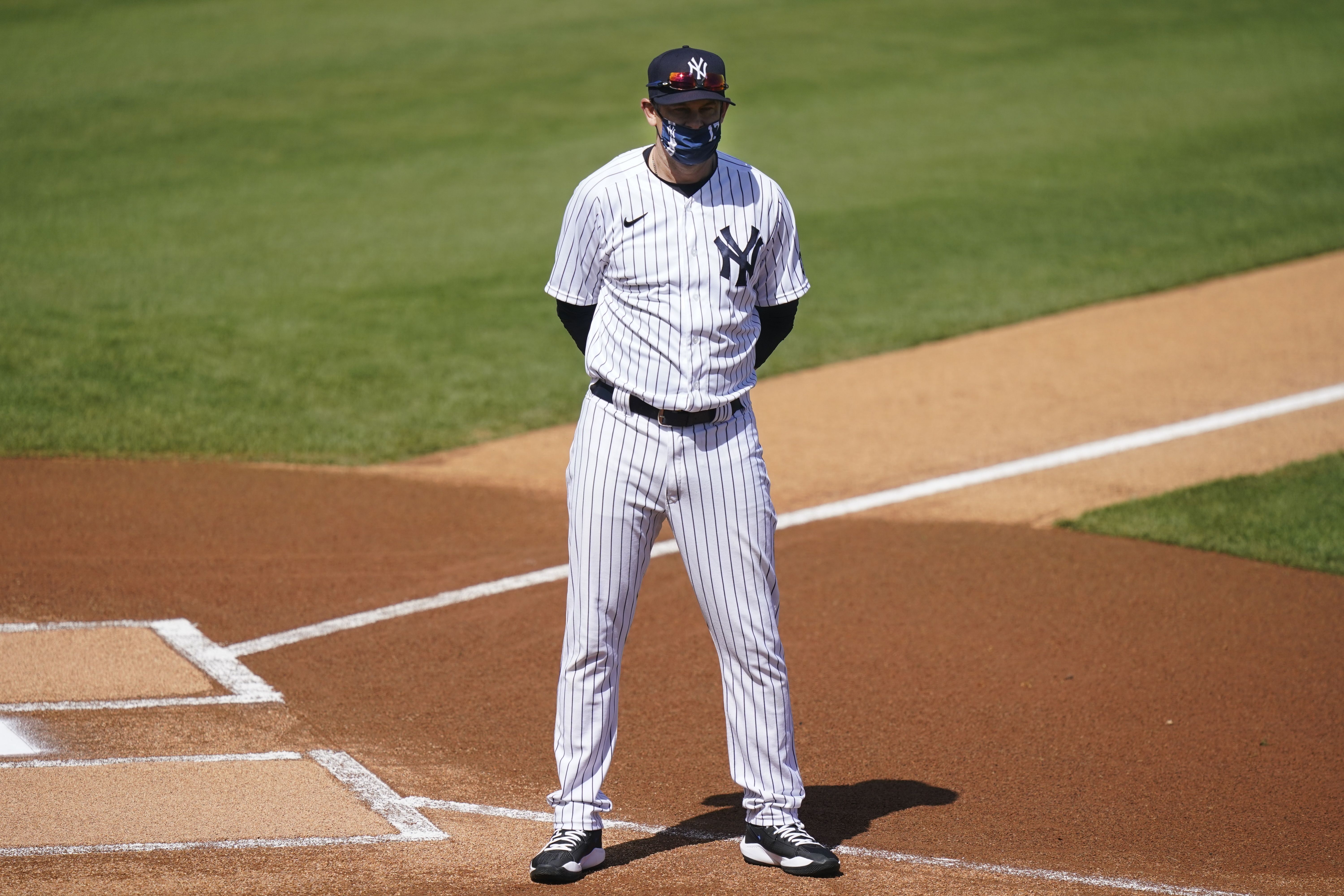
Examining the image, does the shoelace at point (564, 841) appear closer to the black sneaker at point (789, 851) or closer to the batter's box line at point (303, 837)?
the batter's box line at point (303, 837)

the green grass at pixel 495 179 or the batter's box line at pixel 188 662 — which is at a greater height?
the green grass at pixel 495 179

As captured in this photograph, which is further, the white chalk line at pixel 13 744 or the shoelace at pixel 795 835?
the white chalk line at pixel 13 744

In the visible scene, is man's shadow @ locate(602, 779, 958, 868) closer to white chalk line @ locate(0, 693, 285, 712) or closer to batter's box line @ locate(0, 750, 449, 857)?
batter's box line @ locate(0, 750, 449, 857)

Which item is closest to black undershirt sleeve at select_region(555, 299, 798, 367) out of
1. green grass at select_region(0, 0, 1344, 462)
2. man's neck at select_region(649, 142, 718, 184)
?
man's neck at select_region(649, 142, 718, 184)

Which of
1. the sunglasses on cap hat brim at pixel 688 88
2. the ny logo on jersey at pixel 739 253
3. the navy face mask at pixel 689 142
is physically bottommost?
the ny logo on jersey at pixel 739 253

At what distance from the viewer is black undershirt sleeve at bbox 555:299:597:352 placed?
13.5 feet

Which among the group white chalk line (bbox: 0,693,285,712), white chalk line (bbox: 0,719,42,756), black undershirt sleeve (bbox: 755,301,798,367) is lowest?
white chalk line (bbox: 0,719,42,756)

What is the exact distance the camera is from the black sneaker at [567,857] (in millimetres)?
3947

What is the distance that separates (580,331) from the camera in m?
4.16

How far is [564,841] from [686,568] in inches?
33.0

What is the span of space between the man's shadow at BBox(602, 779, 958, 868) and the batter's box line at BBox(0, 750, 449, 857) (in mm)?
611

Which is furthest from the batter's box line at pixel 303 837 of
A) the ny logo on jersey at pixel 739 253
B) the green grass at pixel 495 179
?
the green grass at pixel 495 179

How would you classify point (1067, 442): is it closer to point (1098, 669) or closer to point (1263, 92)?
point (1098, 669)

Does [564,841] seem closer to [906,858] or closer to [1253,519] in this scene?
[906,858]
